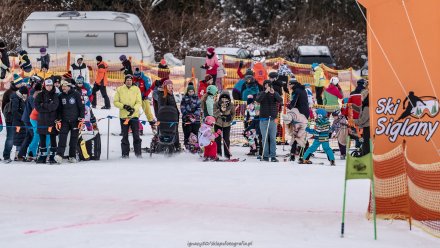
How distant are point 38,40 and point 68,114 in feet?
52.0

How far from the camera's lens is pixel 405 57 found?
1298 centimetres

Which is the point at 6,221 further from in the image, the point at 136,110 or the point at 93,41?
the point at 93,41

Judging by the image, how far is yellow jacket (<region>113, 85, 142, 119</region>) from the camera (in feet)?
63.3

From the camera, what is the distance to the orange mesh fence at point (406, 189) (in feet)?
41.5

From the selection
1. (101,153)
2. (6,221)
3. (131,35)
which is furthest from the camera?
(131,35)

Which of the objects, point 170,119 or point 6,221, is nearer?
point 6,221

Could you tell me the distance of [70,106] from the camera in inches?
719

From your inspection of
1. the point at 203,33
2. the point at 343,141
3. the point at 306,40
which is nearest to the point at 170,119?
the point at 343,141

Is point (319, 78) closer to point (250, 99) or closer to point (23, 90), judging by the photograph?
point (250, 99)

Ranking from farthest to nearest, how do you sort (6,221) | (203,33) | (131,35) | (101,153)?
(203,33) → (131,35) → (101,153) → (6,221)

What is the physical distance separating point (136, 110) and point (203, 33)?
959 inches

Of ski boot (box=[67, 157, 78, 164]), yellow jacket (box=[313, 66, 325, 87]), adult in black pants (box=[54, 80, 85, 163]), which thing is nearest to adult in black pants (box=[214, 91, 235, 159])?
adult in black pants (box=[54, 80, 85, 163])

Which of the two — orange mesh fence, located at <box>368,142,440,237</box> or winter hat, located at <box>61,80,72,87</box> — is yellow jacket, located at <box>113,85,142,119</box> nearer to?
winter hat, located at <box>61,80,72,87</box>

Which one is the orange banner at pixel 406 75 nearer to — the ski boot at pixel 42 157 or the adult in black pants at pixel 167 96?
the adult in black pants at pixel 167 96
